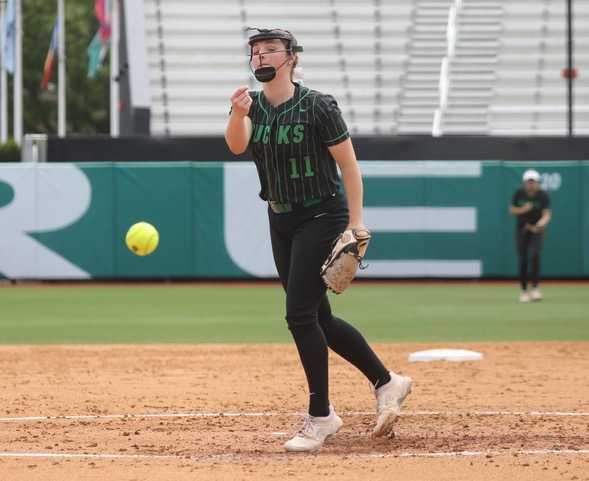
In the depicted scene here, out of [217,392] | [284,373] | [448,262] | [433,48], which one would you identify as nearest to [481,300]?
[448,262]

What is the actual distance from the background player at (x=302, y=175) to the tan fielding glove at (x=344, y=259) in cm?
6

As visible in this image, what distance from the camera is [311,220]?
20.6ft

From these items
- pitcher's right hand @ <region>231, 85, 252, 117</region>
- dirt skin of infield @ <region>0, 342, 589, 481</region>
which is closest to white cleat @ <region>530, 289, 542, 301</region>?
dirt skin of infield @ <region>0, 342, 589, 481</region>

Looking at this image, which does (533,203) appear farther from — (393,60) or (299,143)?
(393,60)

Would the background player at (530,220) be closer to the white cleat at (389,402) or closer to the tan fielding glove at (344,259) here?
the white cleat at (389,402)

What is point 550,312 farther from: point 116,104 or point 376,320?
point 116,104

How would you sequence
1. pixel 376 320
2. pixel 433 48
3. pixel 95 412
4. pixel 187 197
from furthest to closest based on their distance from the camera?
1. pixel 433 48
2. pixel 187 197
3. pixel 376 320
4. pixel 95 412

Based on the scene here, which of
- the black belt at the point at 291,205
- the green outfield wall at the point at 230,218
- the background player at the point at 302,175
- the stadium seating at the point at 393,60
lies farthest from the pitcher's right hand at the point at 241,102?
the stadium seating at the point at 393,60

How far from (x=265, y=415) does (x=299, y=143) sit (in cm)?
204

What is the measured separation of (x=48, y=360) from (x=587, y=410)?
4.93 metres

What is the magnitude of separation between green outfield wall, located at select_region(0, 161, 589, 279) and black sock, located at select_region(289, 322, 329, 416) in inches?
547

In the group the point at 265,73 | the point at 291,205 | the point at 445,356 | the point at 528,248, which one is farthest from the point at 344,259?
the point at 528,248

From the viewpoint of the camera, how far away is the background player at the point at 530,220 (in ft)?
55.9

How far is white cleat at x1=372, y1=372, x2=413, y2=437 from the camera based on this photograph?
6.40 m
